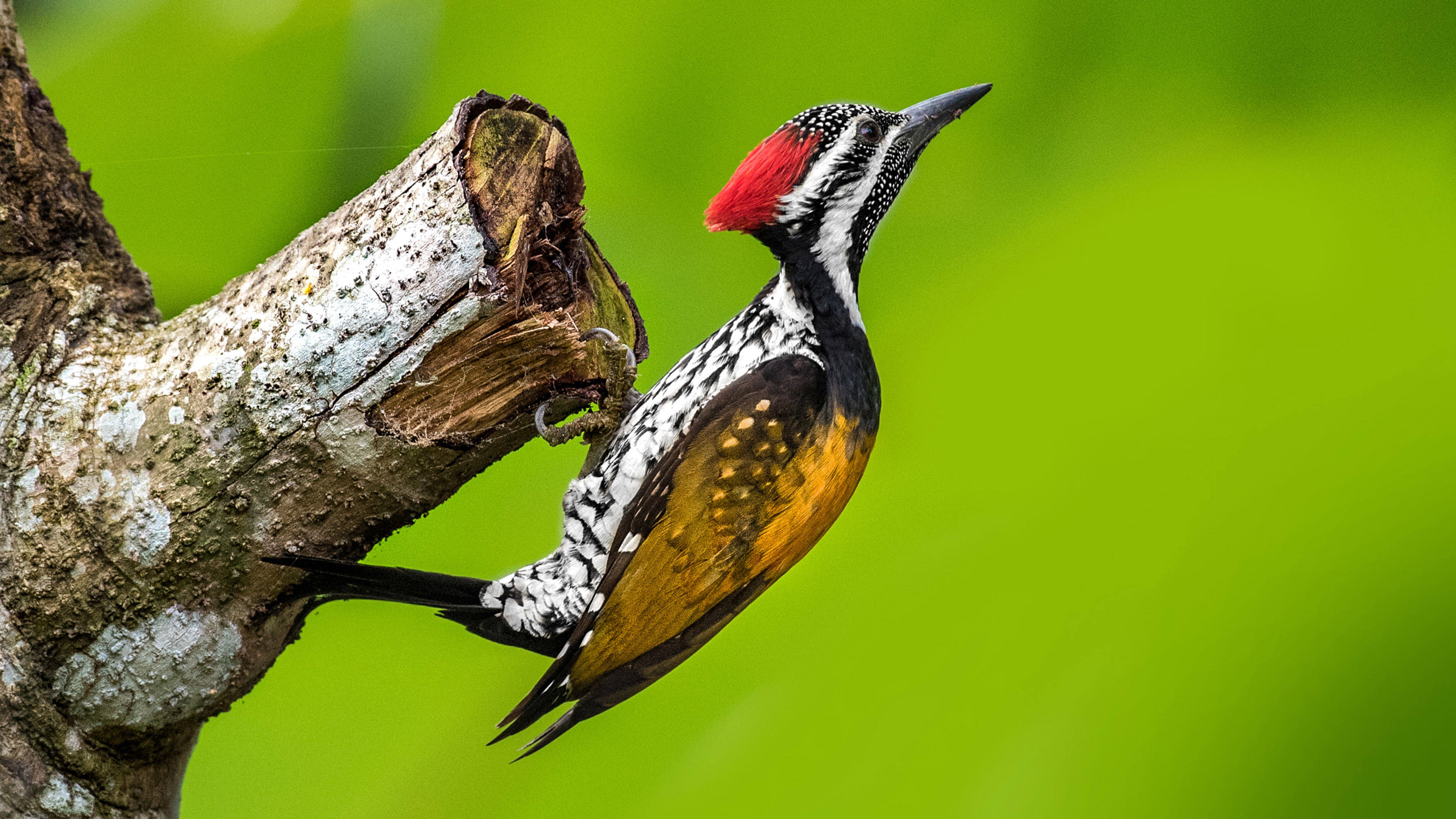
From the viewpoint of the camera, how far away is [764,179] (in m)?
1.63

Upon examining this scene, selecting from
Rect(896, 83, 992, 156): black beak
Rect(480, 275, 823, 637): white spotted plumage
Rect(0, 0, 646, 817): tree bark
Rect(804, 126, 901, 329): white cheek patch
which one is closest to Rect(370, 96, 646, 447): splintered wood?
Rect(0, 0, 646, 817): tree bark

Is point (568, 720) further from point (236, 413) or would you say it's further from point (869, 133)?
point (869, 133)

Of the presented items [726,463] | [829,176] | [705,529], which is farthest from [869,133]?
[705,529]

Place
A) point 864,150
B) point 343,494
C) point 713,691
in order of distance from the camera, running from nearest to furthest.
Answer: point 343,494 → point 864,150 → point 713,691

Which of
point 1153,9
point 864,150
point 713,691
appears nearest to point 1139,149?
point 1153,9

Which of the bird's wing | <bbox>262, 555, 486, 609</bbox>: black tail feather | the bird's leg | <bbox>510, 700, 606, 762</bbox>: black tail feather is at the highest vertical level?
the bird's leg

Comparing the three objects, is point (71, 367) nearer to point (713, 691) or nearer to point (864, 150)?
point (864, 150)

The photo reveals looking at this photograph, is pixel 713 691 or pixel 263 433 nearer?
pixel 263 433

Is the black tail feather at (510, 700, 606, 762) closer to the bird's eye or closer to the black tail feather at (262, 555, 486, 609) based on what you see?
the black tail feather at (262, 555, 486, 609)

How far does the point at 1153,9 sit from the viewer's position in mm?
2416

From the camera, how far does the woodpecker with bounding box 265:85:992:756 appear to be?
5.13 ft

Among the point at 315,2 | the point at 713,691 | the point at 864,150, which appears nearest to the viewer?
the point at 864,150

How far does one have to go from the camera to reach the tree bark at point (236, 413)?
54.1 inches

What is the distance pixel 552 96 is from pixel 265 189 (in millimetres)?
783
